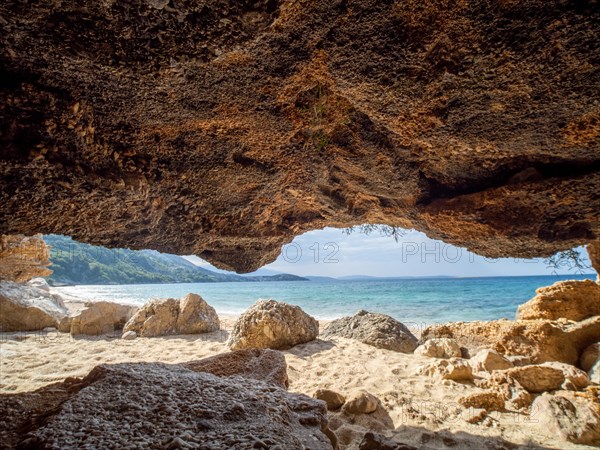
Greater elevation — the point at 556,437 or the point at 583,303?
the point at 583,303

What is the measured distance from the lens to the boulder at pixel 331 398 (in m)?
3.76

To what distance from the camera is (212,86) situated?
6.44 feet

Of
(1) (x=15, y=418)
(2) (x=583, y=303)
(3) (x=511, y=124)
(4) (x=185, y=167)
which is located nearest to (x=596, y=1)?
(3) (x=511, y=124)

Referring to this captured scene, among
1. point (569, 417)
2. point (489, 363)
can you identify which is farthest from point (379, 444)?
point (489, 363)

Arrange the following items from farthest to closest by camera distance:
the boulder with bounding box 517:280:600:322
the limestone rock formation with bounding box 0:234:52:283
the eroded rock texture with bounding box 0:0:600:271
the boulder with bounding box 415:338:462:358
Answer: the limestone rock formation with bounding box 0:234:52:283, the boulder with bounding box 517:280:600:322, the boulder with bounding box 415:338:462:358, the eroded rock texture with bounding box 0:0:600:271

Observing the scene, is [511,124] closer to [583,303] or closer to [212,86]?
[212,86]

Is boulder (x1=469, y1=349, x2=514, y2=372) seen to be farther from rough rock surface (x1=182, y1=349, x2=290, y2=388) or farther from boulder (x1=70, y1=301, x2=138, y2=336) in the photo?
boulder (x1=70, y1=301, x2=138, y2=336)

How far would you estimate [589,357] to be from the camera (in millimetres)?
4910

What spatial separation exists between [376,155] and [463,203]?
105 centimetres

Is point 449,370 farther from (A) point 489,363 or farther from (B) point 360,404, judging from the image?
(B) point 360,404

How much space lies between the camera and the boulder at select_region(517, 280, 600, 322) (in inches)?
250

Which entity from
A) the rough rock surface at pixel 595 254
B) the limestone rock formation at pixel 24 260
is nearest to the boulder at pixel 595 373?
the rough rock surface at pixel 595 254

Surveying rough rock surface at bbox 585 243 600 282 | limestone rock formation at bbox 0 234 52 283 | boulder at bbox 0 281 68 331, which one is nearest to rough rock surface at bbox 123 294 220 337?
boulder at bbox 0 281 68 331

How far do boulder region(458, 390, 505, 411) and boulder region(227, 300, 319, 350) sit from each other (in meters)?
3.62
